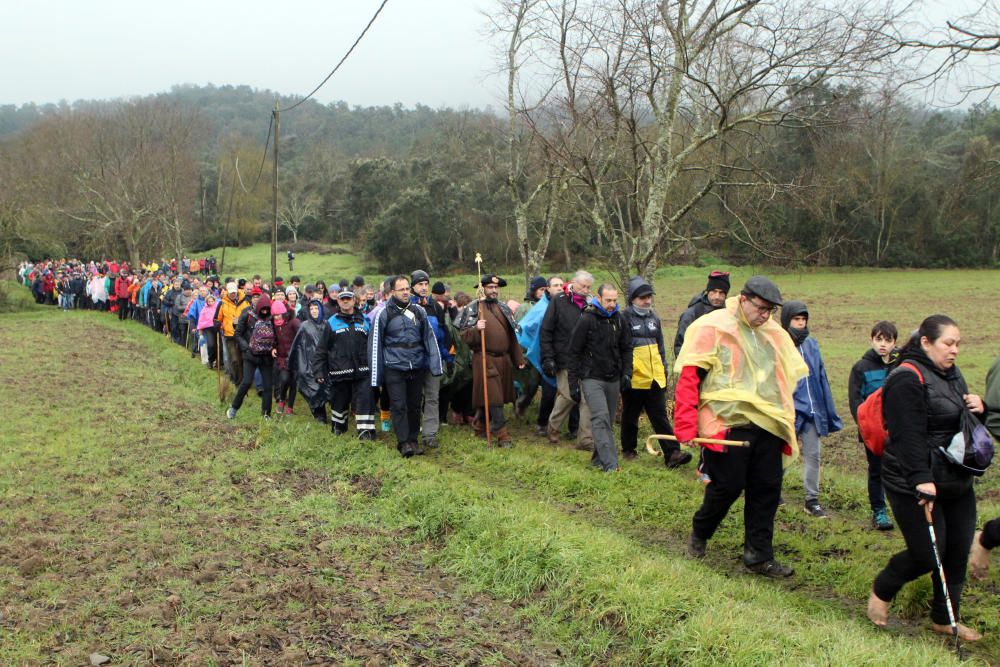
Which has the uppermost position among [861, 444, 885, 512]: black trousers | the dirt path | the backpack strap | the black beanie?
the black beanie

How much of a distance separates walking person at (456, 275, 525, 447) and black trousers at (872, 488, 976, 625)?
5.51 meters

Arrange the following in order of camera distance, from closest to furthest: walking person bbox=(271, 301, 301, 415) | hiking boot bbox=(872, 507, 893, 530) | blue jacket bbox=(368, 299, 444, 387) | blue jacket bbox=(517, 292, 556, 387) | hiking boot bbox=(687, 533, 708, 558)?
hiking boot bbox=(687, 533, 708, 558)
hiking boot bbox=(872, 507, 893, 530)
blue jacket bbox=(368, 299, 444, 387)
blue jacket bbox=(517, 292, 556, 387)
walking person bbox=(271, 301, 301, 415)

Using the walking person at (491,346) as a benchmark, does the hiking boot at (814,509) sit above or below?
below

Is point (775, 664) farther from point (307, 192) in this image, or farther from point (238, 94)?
point (238, 94)

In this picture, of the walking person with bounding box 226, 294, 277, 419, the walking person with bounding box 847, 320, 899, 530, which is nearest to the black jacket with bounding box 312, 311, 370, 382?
the walking person with bounding box 226, 294, 277, 419

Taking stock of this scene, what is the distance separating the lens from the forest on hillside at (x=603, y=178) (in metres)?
11.1

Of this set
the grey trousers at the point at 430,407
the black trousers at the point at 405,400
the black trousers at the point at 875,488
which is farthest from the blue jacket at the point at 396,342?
the black trousers at the point at 875,488

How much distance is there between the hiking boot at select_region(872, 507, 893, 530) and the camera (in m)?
6.67

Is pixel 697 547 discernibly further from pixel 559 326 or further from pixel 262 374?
pixel 262 374

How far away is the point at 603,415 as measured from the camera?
8.43 meters

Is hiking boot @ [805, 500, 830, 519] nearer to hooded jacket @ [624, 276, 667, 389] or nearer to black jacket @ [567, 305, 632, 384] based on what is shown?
hooded jacket @ [624, 276, 667, 389]

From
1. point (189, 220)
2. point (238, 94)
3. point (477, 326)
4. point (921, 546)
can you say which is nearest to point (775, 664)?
point (921, 546)

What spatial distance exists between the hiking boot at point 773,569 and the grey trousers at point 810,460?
4.86ft

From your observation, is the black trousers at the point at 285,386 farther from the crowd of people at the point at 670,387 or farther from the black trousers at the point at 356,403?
the black trousers at the point at 356,403
